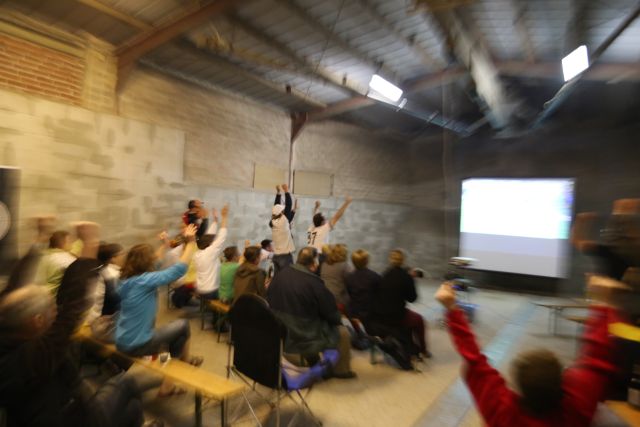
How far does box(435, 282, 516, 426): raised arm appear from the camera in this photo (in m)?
1.32

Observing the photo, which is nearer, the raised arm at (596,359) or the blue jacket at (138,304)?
the raised arm at (596,359)

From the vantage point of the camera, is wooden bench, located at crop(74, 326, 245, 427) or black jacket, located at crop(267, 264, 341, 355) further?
black jacket, located at crop(267, 264, 341, 355)

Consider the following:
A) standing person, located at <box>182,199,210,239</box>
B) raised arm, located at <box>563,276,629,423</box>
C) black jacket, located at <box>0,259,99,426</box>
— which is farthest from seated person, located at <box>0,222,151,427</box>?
standing person, located at <box>182,199,210,239</box>

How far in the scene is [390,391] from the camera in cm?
315

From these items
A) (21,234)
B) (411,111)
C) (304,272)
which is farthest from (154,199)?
(411,111)

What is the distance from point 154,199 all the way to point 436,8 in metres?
4.19

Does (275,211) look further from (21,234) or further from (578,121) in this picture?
(578,121)

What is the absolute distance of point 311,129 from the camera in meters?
7.55

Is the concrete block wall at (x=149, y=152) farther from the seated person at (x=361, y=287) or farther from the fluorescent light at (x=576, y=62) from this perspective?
the fluorescent light at (x=576, y=62)

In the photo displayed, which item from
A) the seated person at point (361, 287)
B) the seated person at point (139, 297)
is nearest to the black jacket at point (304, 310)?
the seated person at point (139, 297)

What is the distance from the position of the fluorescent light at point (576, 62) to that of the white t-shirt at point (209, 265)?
4428 millimetres

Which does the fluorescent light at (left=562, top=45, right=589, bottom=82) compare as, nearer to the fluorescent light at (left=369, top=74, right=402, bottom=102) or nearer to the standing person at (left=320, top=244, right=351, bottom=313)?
the fluorescent light at (left=369, top=74, right=402, bottom=102)

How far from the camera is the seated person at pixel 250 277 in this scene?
3.62 metres

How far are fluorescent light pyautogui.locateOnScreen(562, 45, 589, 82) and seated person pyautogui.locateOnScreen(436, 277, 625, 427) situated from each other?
376 centimetres
